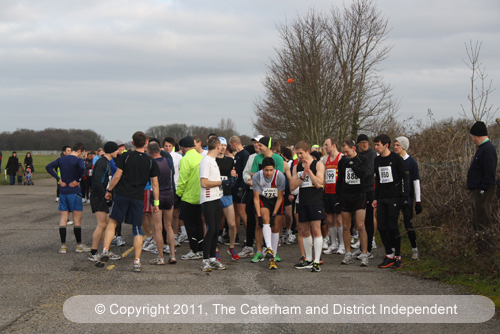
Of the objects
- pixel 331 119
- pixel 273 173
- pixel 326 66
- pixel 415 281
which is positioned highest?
pixel 326 66

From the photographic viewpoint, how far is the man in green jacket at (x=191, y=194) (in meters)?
8.20

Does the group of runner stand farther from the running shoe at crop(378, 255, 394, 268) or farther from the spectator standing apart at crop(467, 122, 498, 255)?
the spectator standing apart at crop(467, 122, 498, 255)

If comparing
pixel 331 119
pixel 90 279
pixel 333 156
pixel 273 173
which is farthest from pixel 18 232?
pixel 331 119

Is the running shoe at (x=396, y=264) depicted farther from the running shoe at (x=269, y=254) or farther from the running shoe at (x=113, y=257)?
the running shoe at (x=113, y=257)

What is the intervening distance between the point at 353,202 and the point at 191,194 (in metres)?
2.98

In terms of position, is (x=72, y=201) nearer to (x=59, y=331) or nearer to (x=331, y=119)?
(x=59, y=331)

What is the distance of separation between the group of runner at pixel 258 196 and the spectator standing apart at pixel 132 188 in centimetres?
2

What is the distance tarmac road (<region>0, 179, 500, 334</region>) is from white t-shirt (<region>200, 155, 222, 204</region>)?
4.16 feet

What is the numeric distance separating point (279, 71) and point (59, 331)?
25.5 meters

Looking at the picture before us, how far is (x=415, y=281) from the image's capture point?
22.0ft

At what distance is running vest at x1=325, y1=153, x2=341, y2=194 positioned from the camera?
874 cm

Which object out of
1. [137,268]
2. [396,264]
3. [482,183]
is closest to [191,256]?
[137,268]

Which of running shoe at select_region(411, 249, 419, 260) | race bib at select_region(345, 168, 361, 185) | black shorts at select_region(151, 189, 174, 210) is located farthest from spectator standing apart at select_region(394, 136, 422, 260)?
black shorts at select_region(151, 189, 174, 210)

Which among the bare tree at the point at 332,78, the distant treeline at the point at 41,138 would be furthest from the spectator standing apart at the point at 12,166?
the distant treeline at the point at 41,138
